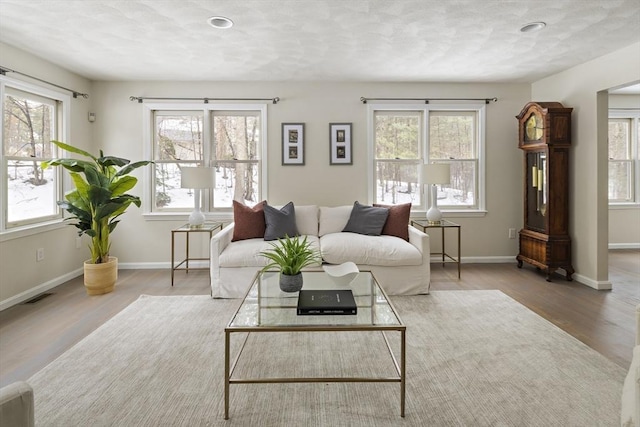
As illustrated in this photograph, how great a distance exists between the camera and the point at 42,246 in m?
4.03

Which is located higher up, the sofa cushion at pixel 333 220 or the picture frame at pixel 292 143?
the picture frame at pixel 292 143

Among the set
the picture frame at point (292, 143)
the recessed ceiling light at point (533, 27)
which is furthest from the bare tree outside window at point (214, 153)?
the recessed ceiling light at point (533, 27)

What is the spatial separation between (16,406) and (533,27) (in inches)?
157

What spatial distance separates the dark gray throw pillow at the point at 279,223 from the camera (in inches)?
166

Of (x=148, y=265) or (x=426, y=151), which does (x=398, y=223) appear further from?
(x=148, y=265)

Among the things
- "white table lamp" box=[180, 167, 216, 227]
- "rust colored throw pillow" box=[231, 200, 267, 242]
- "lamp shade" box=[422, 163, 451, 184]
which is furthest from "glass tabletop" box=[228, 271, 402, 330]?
"lamp shade" box=[422, 163, 451, 184]

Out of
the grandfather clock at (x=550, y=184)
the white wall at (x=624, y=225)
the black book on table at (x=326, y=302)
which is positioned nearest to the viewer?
the black book on table at (x=326, y=302)

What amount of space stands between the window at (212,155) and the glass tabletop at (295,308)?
8.07 feet

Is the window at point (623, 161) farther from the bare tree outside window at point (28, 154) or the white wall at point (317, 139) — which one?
the bare tree outside window at point (28, 154)

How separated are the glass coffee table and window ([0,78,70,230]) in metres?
2.84

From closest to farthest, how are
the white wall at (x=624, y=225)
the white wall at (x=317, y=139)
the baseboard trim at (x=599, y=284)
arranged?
1. the baseboard trim at (x=599, y=284)
2. the white wall at (x=317, y=139)
3. the white wall at (x=624, y=225)

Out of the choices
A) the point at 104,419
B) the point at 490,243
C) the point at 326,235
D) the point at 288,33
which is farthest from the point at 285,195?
the point at 104,419

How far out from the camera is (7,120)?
367 cm

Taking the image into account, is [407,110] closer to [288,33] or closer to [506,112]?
[506,112]
